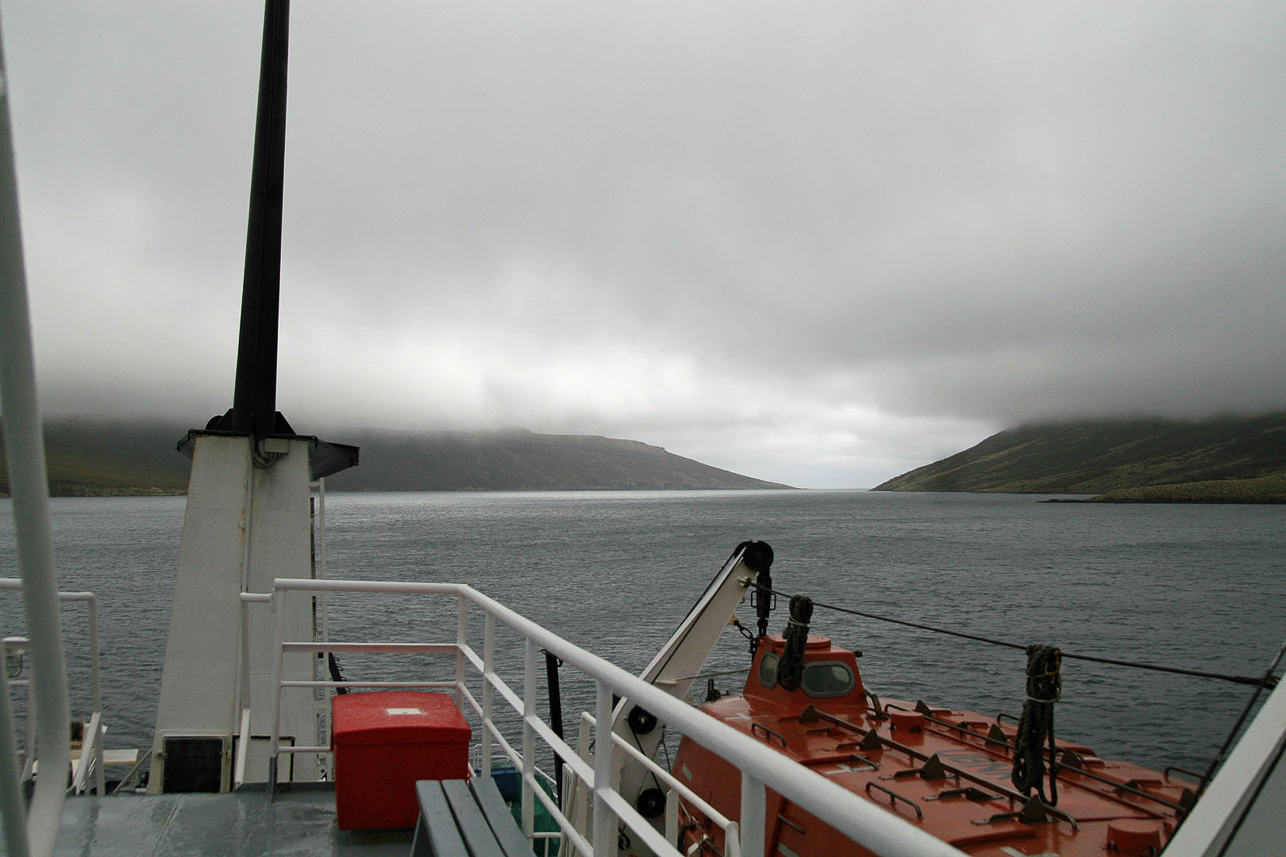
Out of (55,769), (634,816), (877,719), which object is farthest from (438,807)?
(877,719)

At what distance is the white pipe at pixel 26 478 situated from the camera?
1088mm

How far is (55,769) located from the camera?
1.30 meters

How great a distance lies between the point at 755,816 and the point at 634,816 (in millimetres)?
879

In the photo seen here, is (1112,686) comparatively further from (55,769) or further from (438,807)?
(55,769)

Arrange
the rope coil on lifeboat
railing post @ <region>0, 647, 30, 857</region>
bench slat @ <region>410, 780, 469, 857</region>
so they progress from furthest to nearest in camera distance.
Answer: the rope coil on lifeboat → bench slat @ <region>410, 780, 469, 857</region> → railing post @ <region>0, 647, 30, 857</region>

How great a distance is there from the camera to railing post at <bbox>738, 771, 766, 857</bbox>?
200 centimetres

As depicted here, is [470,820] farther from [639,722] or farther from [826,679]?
[826,679]

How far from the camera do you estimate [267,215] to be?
902cm

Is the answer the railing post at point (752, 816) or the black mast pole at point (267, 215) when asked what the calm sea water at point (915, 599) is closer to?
the railing post at point (752, 816)

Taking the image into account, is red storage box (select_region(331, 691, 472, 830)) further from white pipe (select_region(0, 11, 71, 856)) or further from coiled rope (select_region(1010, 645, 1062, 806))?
coiled rope (select_region(1010, 645, 1062, 806))

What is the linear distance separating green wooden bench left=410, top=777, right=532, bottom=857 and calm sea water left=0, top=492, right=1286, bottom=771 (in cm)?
176

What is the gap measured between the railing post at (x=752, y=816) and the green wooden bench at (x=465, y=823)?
161 cm

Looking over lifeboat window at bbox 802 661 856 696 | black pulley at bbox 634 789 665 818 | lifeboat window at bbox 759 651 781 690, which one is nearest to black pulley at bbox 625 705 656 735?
black pulley at bbox 634 789 665 818

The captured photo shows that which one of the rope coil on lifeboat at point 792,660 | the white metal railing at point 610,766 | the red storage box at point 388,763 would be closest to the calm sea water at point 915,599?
the white metal railing at point 610,766
